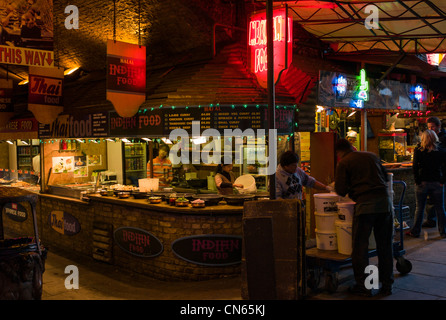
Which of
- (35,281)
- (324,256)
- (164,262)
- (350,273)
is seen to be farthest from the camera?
(164,262)

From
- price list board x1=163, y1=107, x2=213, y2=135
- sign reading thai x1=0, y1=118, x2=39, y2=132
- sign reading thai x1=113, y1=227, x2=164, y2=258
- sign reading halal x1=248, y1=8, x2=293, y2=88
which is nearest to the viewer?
sign reading halal x1=248, y1=8, x2=293, y2=88

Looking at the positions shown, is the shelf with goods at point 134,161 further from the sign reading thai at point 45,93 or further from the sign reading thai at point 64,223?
the sign reading thai at point 45,93

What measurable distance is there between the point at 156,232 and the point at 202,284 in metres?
1.39

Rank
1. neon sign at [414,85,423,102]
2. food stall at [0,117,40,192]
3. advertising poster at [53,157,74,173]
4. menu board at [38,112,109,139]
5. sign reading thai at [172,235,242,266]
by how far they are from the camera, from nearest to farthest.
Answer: sign reading thai at [172,235,242,266]
menu board at [38,112,109,139]
advertising poster at [53,157,74,173]
food stall at [0,117,40,192]
neon sign at [414,85,423,102]

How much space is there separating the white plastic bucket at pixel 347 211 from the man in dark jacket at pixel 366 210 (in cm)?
17

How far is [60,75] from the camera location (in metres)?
11.1

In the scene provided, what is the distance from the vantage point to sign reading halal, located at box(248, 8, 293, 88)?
7.86 meters

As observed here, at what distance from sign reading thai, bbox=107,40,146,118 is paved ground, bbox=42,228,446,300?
3.32 metres

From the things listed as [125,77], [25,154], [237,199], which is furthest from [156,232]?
[25,154]

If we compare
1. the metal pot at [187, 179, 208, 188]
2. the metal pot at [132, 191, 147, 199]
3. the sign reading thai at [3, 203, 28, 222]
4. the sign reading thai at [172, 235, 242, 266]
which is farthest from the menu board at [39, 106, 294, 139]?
the sign reading thai at [3, 203, 28, 222]

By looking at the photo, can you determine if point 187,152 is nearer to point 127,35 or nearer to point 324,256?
point 127,35

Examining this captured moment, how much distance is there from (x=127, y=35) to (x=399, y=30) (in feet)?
22.1

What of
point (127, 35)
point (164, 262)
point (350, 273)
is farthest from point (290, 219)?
point (127, 35)

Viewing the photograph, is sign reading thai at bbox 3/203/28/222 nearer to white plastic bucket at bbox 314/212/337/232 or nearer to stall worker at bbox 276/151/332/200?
stall worker at bbox 276/151/332/200
